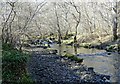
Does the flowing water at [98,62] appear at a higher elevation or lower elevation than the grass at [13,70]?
lower

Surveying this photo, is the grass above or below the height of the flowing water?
above

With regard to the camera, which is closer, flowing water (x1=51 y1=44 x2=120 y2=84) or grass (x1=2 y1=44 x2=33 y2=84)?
grass (x1=2 y1=44 x2=33 y2=84)

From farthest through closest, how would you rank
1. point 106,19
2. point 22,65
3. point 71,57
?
point 106,19 < point 71,57 < point 22,65

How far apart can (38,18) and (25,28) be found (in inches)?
17.5

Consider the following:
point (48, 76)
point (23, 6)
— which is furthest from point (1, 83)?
point (23, 6)

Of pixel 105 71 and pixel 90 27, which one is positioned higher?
pixel 90 27

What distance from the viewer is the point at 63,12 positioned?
6566mm

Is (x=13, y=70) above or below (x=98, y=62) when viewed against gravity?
above

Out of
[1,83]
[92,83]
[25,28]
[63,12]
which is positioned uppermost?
[63,12]

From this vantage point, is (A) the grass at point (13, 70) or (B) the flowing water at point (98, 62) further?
(B) the flowing water at point (98, 62)

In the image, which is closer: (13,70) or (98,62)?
(13,70)

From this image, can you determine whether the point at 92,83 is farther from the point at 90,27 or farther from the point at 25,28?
the point at 90,27

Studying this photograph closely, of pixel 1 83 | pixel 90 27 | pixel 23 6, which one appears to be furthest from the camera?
pixel 90 27

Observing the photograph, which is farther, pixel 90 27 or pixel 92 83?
pixel 90 27
